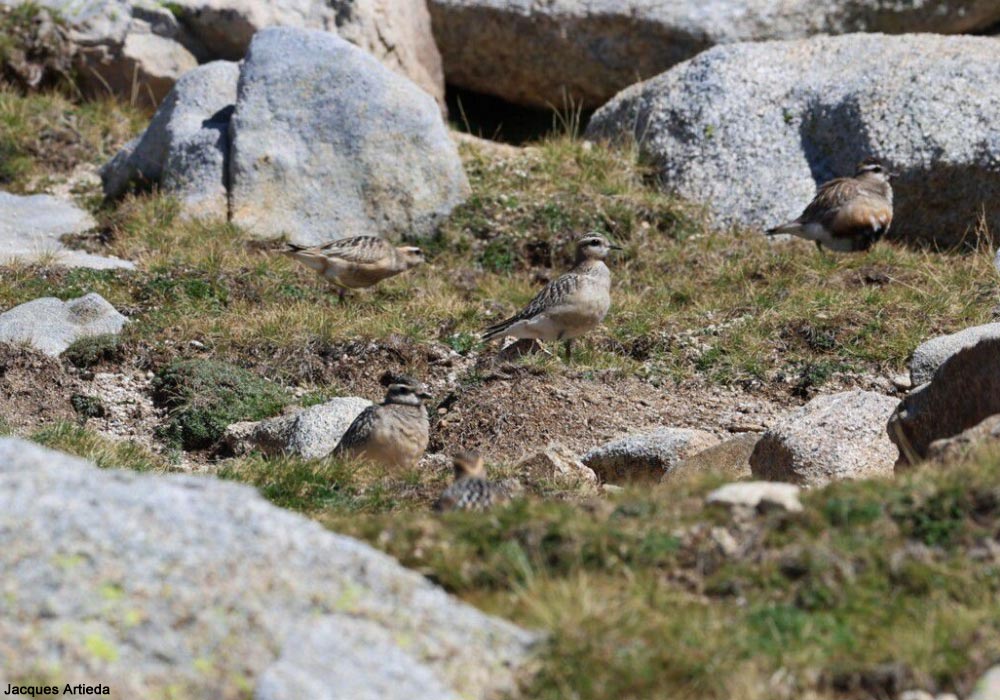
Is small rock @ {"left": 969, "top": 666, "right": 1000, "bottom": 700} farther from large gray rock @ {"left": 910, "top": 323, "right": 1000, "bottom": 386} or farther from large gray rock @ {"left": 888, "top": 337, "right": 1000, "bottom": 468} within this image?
large gray rock @ {"left": 910, "top": 323, "right": 1000, "bottom": 386}

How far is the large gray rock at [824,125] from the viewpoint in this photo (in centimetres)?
1559

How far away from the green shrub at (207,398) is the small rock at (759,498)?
5768 millimetres

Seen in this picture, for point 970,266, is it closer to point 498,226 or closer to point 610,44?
point 498,226

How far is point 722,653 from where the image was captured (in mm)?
5594

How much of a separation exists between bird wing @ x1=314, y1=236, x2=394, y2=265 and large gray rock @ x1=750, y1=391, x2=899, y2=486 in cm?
507

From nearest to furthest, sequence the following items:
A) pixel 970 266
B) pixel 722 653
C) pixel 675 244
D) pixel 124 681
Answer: pixel 124 681 → pixel 722 653 → pixel 970 266 → pixel 675 244

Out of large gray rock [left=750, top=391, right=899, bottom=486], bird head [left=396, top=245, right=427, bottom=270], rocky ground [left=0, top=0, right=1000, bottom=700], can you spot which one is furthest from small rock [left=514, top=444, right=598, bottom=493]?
bird head [left=396, top=245, right=427, bottom=270]

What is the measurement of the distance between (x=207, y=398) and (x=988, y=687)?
25.2ft

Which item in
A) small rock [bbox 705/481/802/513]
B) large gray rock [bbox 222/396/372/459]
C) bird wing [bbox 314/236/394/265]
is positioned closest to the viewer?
small rock [bbox 705/481/802/513]

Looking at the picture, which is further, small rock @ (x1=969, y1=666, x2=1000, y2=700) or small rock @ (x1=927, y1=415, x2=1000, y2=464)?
small rock @ (x1=927, y1=415, x2=1000, y2=464)

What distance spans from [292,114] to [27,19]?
4617mm

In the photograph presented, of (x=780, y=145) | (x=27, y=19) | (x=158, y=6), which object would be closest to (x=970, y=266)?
(x=780, y=145)

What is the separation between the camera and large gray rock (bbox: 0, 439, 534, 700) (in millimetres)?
5105

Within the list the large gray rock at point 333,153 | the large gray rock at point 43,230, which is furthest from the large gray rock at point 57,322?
the large gray rock at point 333,153
